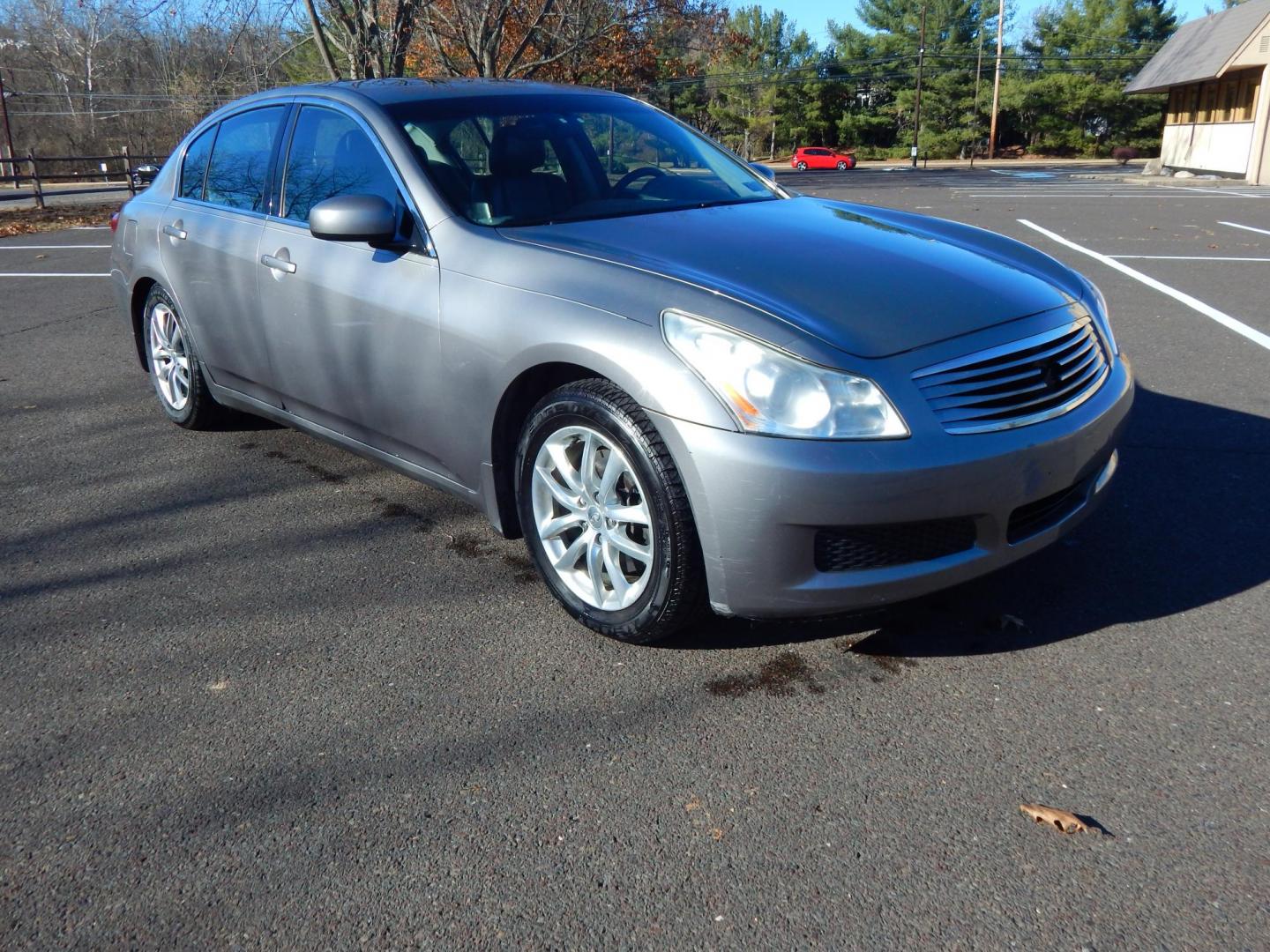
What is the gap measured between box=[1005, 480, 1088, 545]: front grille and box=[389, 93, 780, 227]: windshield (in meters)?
1.70

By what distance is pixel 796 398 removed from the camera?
277cm

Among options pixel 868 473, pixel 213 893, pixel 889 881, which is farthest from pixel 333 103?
pixel 889 881

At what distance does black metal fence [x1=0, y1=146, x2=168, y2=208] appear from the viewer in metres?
21.5

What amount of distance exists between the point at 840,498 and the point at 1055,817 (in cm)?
87

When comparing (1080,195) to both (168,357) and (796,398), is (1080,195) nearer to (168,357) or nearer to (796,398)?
(168,357)

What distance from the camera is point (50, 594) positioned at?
3.70 meters

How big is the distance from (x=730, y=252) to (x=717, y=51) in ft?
91.0

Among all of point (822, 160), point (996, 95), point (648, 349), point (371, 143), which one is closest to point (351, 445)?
point (371, 143)

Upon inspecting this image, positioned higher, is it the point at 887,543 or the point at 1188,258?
the point at 887,543

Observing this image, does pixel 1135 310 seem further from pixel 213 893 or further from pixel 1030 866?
pixel 213 893

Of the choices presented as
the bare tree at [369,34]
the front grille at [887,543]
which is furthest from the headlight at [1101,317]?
the bare tree at [369,34]

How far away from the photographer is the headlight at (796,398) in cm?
275

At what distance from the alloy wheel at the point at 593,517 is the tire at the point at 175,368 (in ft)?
8.31

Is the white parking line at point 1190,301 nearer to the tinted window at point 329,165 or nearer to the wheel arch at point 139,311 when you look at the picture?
the tinted window at point 329,165
